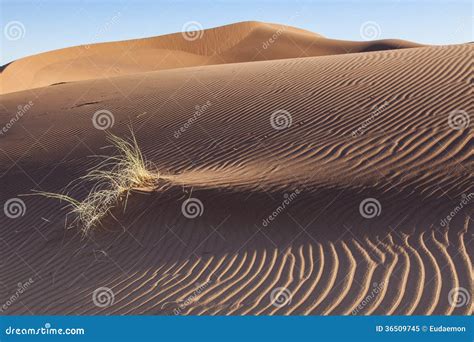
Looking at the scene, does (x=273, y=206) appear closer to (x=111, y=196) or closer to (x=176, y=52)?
(x=111, y=196)

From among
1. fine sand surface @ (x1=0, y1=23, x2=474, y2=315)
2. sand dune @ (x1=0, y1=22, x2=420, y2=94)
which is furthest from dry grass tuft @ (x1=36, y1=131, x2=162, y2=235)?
sand dune @ (x1=0, y1=22, x2=420, y2=94)

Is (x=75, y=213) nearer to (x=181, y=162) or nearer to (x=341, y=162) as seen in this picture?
(x=181, y=162)

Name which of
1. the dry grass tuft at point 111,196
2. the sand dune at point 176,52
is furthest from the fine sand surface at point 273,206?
the sand dune at point 176,52

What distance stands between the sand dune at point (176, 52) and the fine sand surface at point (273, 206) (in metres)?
32.0

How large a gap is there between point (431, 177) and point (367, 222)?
A: 54.2 inches

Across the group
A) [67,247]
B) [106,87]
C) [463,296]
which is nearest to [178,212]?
[67,247]

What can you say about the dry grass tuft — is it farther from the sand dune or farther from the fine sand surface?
the sand dune

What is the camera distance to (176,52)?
52.6m

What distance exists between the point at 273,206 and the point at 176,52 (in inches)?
1848

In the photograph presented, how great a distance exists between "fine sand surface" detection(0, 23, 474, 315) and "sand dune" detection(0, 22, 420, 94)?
3204 cm

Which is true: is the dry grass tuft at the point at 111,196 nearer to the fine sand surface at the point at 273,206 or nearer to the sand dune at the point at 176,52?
the fine sand surface at the point at 273,206

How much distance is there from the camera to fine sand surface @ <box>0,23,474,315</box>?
5445 mm

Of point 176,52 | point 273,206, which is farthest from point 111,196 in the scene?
point 176,52

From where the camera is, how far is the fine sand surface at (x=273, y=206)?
5.45m
